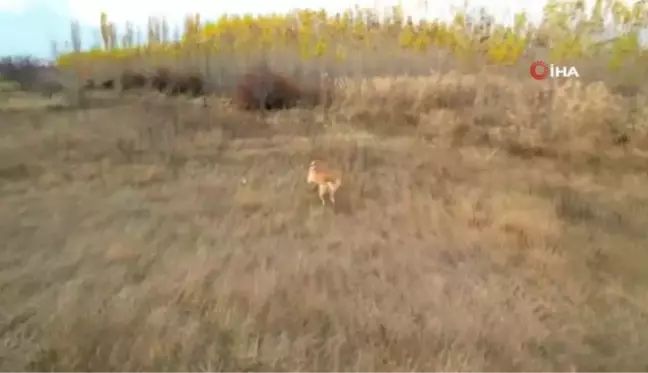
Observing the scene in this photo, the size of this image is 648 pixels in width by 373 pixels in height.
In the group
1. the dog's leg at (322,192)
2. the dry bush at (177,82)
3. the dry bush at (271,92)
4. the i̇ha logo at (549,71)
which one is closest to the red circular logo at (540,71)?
the i̇ha logo at (549,71)

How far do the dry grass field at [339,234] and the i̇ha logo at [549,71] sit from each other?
24 mm

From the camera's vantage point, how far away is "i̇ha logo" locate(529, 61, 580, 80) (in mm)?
1541

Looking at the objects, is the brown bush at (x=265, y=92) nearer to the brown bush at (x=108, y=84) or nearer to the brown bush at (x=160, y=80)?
the brown bush at (x=160, y=80)

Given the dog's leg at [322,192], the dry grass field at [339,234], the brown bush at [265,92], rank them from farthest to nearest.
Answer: the brown bush at [265,92], the dog's leg at [322,192], the dry grass field at [339,234]

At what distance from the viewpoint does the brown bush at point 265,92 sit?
1.47 m

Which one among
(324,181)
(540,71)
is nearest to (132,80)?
(324,181)

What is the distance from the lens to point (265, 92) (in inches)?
58.4

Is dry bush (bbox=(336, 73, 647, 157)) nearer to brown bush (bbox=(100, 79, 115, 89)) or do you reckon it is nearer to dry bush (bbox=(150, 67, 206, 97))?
dry bush (bbox=(150, 67, 206, 97))

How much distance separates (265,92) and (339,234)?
1.30ft

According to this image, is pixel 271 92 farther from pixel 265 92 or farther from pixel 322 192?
pixel 322 192

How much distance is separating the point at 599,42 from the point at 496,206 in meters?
0.52

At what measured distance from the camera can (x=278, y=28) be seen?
1471 millimetres

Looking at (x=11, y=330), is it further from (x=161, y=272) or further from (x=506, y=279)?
(x=506, y=279)

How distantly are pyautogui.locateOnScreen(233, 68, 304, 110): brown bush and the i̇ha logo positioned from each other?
1.87 feet
